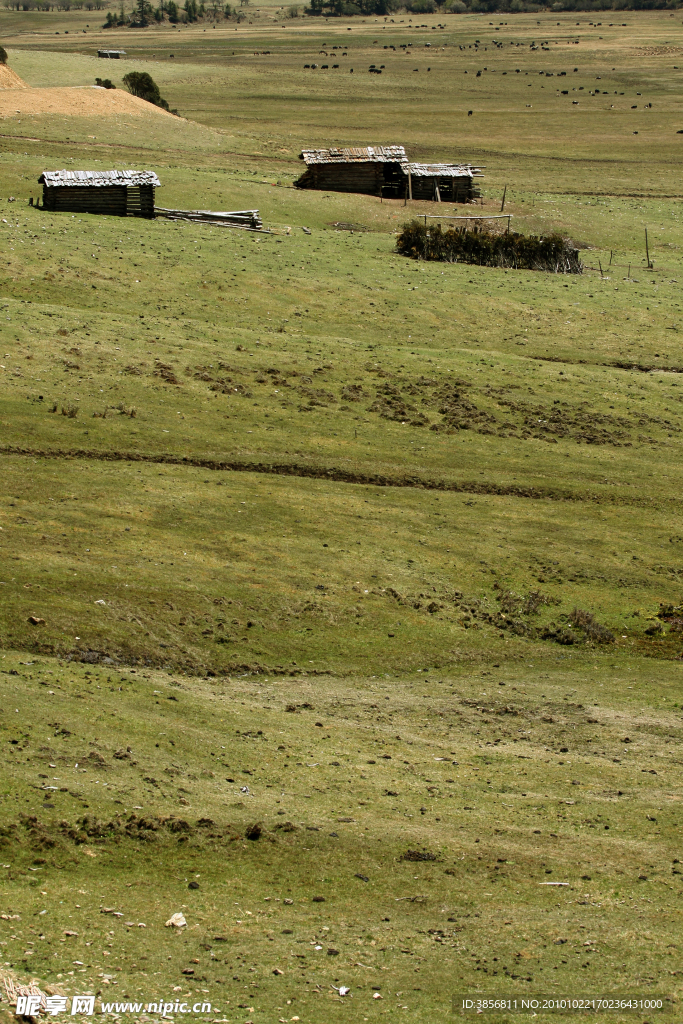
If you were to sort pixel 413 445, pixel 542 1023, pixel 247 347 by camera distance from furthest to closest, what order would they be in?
pixel 247 347 < pixel 413 445 < pixel 542 1023

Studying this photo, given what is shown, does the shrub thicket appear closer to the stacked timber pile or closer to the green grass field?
the green grass field

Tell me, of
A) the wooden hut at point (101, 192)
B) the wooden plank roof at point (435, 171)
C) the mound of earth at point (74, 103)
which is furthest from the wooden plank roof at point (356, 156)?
the mound of earth at point (74, 103)

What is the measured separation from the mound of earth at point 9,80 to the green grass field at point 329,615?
25599 millimetres

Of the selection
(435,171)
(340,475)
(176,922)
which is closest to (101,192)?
(435,171)

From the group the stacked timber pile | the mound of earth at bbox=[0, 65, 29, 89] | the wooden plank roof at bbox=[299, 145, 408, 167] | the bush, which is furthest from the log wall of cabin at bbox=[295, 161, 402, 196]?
the bush

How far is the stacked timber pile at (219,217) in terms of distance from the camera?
6525 cm

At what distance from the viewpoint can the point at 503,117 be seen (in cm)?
13362

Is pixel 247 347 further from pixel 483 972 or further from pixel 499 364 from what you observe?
pixel 483 972

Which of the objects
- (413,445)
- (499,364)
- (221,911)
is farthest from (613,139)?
(221,911)

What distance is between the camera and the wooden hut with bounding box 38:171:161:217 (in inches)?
2389

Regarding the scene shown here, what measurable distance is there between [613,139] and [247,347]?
8753cm

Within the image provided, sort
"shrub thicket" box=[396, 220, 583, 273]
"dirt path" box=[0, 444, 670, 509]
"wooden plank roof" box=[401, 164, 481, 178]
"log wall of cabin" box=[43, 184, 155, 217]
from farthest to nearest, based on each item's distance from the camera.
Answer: "wooden plank roof" box=[401, 164, 481, 178]
"shrub thicket" box=[396, 220, 583, 273]
"log wall of cabin" box=[43, 184, 155, 217]
"dirt path" box=[0, 444, 670, 509]

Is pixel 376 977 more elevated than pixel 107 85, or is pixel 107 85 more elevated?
pixel 107 85

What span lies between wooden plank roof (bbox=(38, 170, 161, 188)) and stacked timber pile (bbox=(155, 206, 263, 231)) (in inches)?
112
